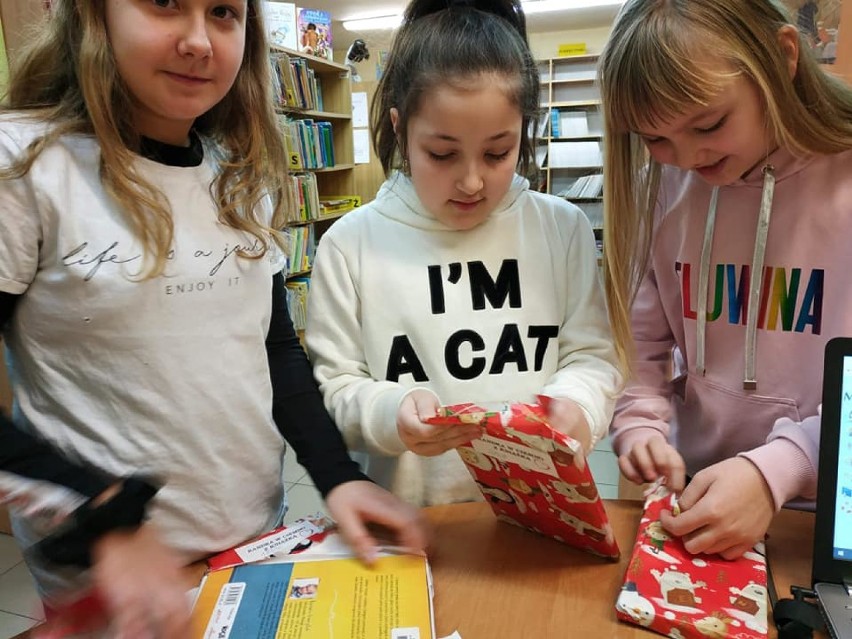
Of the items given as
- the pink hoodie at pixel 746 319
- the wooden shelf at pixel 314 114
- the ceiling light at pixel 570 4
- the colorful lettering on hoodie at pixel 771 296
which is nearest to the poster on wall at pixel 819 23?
the pink hoodie at pixel 746 319

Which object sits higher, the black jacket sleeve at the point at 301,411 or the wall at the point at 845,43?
the wall at the point at 845,43

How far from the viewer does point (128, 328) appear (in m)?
0.73

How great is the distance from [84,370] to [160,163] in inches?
10.9

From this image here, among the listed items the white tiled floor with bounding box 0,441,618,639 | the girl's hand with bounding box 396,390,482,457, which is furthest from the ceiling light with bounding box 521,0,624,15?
the girl's hand with bounding box 396,390,482,457

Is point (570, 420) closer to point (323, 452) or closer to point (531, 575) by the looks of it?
point (531, 575)

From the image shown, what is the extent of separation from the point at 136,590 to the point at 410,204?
685 millimetres

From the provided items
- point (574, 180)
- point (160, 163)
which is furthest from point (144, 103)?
point (574, 180)

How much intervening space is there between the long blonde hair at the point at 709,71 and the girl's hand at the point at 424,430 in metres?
0.49

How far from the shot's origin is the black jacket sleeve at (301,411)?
0.88 m

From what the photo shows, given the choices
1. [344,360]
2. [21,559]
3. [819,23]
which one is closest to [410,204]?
[344,360]

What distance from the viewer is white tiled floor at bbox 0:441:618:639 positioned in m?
1.82

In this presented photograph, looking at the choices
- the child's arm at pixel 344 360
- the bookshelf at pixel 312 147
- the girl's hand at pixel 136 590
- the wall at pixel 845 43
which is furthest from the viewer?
the bookshelf at pixel 312 147

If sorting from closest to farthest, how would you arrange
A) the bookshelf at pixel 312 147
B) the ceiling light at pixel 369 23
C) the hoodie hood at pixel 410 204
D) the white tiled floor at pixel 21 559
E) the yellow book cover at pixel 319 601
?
the yellow book cover at pixel 319 601 < the hoodie hood at pixel 410 204 < the white tiled floor at pixel 21 559 < the bookshelf at pixel 312 147 < the ceiling light at pixel 369 23

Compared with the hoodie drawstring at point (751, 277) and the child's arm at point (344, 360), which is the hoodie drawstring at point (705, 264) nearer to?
the hoodie drawstring at point (751, 277)
